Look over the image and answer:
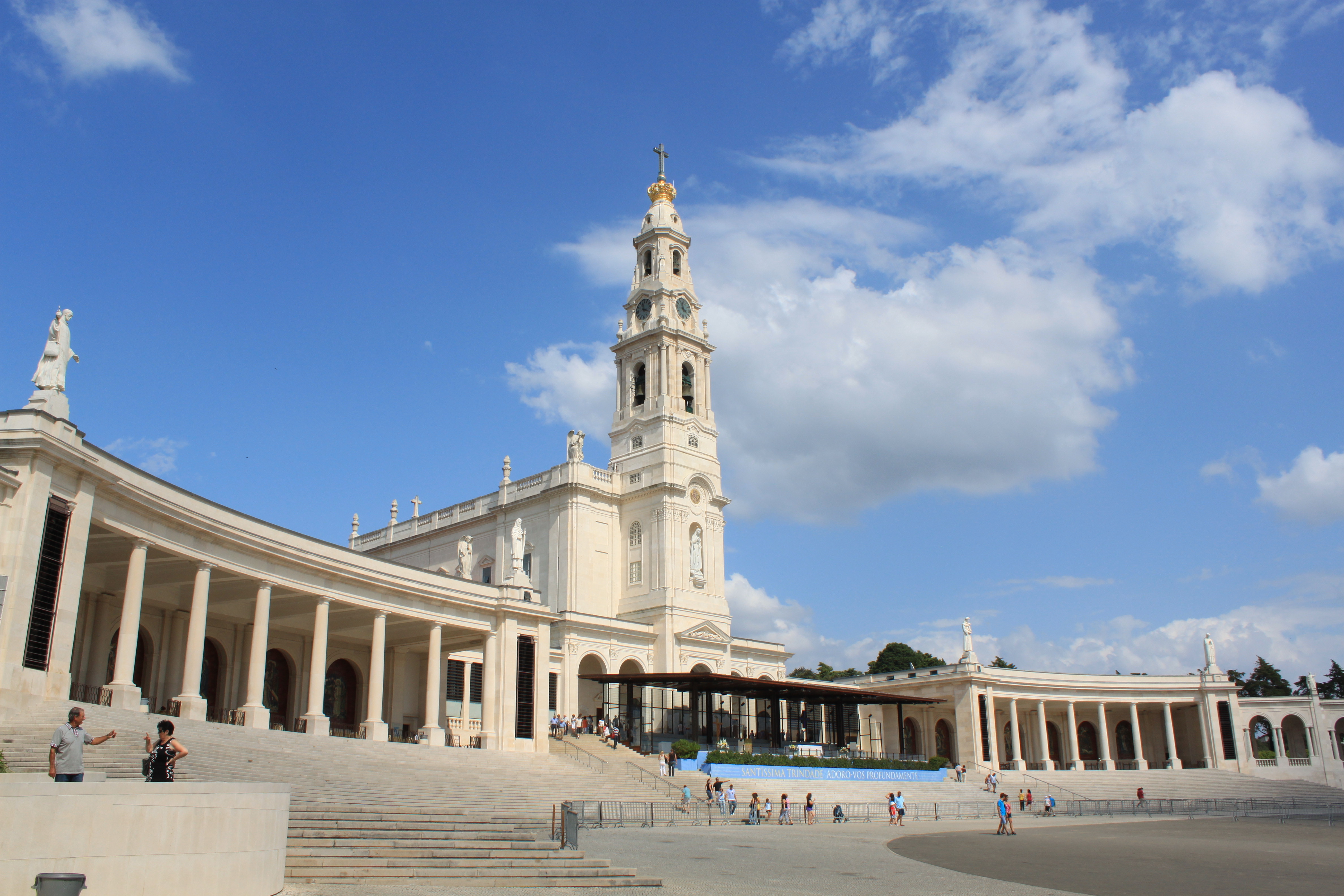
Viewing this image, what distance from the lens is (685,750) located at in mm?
44250

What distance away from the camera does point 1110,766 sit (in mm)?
75500

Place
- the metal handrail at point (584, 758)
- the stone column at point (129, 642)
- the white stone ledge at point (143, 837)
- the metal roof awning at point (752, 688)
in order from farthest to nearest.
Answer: the metal roof awning at point (752, 688)
the metal handrail at point (584, 758)
the stone column at point (129, 642)
the white stone ledge at point (143, 837)

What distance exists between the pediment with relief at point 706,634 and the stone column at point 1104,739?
1302 inches

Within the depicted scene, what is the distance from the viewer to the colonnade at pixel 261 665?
2809 cm

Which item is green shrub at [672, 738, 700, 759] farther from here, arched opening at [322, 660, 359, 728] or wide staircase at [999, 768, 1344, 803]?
wide staircase at [999, 768, 1344, 803]

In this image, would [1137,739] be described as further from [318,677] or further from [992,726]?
[318,677]

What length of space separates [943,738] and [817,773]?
124 ft

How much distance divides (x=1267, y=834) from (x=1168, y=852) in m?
11.5

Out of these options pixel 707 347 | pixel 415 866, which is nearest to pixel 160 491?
pixel 415 866

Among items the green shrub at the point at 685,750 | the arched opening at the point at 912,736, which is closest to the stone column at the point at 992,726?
the arched opening at the point at 912,736

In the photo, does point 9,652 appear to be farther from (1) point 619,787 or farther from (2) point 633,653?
(2) point 633,653

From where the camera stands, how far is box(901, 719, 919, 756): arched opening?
81.5 meters

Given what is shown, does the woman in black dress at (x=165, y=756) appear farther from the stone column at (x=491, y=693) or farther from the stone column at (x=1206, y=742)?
the stone column at (x=1206, y=742)

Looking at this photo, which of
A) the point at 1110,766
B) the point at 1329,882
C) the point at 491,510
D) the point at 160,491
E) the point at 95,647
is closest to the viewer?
the point at 1329,882
